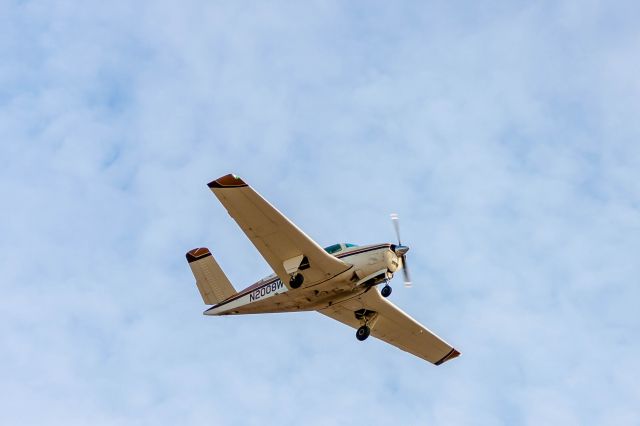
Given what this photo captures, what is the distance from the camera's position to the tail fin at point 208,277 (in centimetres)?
3862

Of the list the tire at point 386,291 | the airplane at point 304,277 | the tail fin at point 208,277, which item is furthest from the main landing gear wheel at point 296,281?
the tail fin at point 208,277

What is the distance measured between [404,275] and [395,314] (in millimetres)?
3943

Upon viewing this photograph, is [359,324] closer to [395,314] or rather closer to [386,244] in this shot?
[395,314]

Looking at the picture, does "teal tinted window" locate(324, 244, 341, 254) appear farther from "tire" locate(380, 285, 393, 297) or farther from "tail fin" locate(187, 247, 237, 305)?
"tail fin" locate(187, 247, 237, 305)

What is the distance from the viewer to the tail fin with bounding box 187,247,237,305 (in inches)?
1521

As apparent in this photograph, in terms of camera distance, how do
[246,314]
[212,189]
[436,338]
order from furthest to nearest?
1. [436,338]
2. [246,314]
3. [212,189]

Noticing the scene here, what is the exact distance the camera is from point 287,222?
3294 centimetres

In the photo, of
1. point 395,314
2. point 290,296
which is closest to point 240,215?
point 290,296

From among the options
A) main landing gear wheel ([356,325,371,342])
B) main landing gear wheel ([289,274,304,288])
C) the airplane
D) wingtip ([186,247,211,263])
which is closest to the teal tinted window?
the airplane

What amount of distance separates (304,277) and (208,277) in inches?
230

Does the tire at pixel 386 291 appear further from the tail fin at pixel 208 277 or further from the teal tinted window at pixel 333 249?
the tail fin at pixel 208 277

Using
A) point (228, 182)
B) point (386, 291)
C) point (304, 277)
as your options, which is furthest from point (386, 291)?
point (228, 182)

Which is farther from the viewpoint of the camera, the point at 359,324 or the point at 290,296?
the point at 359,324

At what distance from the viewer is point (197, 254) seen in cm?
3959
